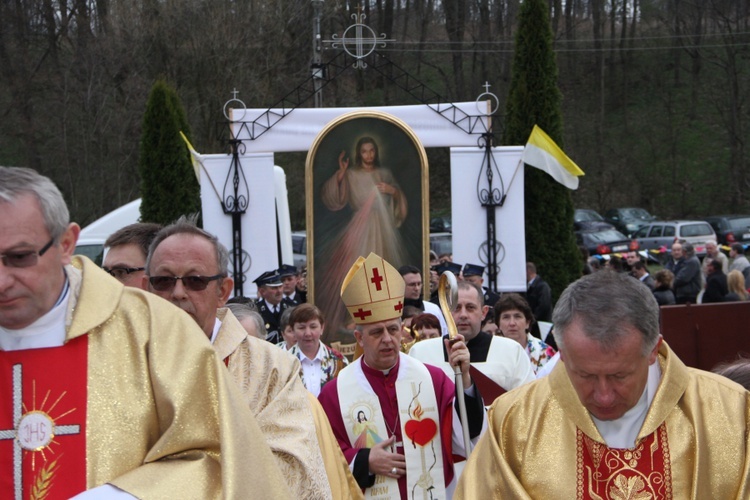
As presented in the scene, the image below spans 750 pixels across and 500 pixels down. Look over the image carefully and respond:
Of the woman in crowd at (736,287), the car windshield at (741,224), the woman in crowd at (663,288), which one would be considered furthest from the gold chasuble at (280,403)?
the car windshield at (741,224)

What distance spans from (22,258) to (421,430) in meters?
2.88

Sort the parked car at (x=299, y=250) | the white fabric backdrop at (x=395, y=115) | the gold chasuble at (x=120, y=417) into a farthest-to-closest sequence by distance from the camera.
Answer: the parked car at (x=299, y=250)
the white fabric backdrop at (x=395, y=115)
the gold chasuble at (x=120, y=417)

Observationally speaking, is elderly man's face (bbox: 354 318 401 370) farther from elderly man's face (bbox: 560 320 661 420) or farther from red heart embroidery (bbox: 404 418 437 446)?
elderly man's face (bbox: 560 320 661 420)

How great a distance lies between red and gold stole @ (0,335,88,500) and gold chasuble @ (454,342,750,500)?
1250mm

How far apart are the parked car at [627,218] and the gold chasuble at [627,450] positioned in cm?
2925

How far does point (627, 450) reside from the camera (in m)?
3.17

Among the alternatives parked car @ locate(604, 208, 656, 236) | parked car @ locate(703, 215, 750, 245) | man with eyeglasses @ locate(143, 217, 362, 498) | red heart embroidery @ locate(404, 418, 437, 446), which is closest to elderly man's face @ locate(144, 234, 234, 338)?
man with eyeglasses @ locate(143, 217, 362, 498)

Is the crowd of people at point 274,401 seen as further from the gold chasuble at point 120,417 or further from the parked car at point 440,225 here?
the parked car at point 440,225

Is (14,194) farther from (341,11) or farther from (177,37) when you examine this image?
(341,11)

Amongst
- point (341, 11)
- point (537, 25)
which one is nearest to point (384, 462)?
point (537, 25)

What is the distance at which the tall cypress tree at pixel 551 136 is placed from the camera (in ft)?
48.3

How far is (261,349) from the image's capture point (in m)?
3.46

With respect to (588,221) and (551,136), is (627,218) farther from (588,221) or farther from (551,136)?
(551,136)

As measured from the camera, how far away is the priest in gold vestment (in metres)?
2.97
